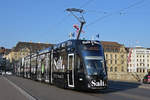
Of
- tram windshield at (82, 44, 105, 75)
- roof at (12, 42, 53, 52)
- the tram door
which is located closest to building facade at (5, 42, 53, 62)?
roof at (12, 42, 53, 52)

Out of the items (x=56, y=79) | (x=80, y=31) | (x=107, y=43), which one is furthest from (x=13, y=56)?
(x=56, y=79)

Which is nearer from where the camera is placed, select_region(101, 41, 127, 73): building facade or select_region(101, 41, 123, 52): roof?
select_region(101, 41, 127, 73): building facade

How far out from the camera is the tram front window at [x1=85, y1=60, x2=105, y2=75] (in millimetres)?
17312

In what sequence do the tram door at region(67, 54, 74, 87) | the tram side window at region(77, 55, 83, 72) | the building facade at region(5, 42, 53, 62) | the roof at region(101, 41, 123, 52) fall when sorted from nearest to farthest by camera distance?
the tram side window at region(77, 55, 83, 72) < the tram door at region(67, 54, 74, 87) < the roof at region(101, 41, 123, 52) < the building facade at region(5, 42, 53, 62)

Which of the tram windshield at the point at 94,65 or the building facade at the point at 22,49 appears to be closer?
the tram windshield at the point at 94,65

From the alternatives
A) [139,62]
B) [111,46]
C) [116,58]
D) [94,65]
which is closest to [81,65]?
[94,65]

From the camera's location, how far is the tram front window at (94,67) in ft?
56.8

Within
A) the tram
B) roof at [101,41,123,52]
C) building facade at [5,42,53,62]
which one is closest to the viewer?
the tram

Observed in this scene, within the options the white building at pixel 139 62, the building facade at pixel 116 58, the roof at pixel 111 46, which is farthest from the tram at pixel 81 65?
the white building at pixel 139 62

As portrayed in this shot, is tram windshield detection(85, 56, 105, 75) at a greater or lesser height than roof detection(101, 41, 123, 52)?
lesser

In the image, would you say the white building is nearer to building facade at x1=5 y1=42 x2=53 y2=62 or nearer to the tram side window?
building facade at x1=5 y1=42 x2=53 y2=62

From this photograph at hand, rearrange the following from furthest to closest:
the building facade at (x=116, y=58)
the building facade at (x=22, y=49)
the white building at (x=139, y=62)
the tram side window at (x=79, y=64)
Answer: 1. the white building at (x=139, y=62)
2. the building facade at (x=22, y=49)
3. the building facade at (x=116, y=58)
4. the tram side window at (x=79, y=64)

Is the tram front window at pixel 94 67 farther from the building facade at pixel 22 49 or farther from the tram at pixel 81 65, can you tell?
the building facade at pixel 22 49

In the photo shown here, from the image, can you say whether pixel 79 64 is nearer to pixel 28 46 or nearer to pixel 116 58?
pixel 116 58
